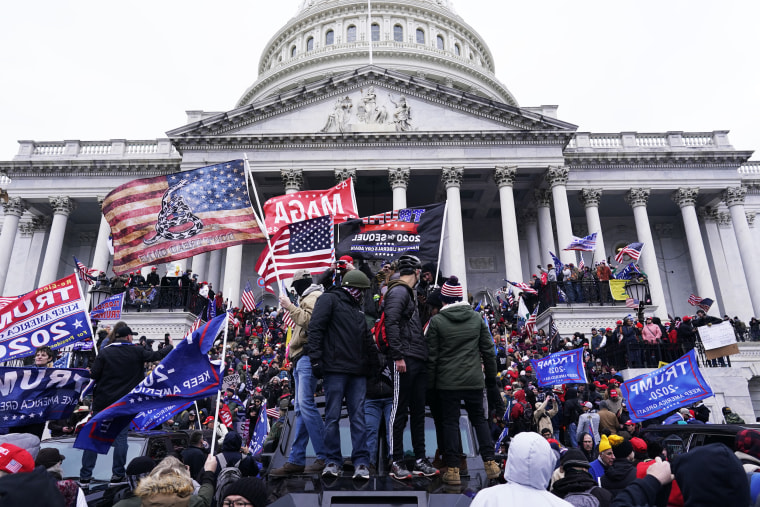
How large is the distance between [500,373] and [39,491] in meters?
13.6

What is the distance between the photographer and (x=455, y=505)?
14.4 feet

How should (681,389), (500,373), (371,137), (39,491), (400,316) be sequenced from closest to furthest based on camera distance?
(39,491) → (400,316) → (681,389) → (500,373) → (371,137)

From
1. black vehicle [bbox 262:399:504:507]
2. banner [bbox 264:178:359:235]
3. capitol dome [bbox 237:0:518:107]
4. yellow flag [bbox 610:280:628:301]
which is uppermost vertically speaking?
capitol dome [bbox 237:0:518:107]

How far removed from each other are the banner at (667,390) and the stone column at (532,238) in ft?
85.8

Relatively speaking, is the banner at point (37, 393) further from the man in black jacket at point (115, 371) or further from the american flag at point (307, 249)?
the american flag at point (307, 249)

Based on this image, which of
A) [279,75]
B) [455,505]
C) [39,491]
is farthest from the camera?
[279,75]

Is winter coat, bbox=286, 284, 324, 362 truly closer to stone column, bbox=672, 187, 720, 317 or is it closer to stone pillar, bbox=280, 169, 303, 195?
stone pillar, bbox=280, 169, 303, 195

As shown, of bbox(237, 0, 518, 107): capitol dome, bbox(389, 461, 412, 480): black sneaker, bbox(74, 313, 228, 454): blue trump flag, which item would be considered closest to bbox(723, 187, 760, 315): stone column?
bbox(237, 0, 518, 107): capitol dome

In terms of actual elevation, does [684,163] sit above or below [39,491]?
above

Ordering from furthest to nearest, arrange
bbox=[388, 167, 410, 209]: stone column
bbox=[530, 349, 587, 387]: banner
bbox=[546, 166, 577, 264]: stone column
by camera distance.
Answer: bbox=[388, 167, 410, 209]: stone column < bbox=[546, 166, 577, 264]: stone column < bbox=[530, 349, 587, 387]: banner

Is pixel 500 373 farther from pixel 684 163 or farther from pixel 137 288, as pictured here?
pixel 684 163

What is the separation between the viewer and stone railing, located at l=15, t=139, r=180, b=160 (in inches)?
1427

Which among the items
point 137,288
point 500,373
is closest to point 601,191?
point 500,373

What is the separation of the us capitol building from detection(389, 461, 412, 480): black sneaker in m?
24.5
